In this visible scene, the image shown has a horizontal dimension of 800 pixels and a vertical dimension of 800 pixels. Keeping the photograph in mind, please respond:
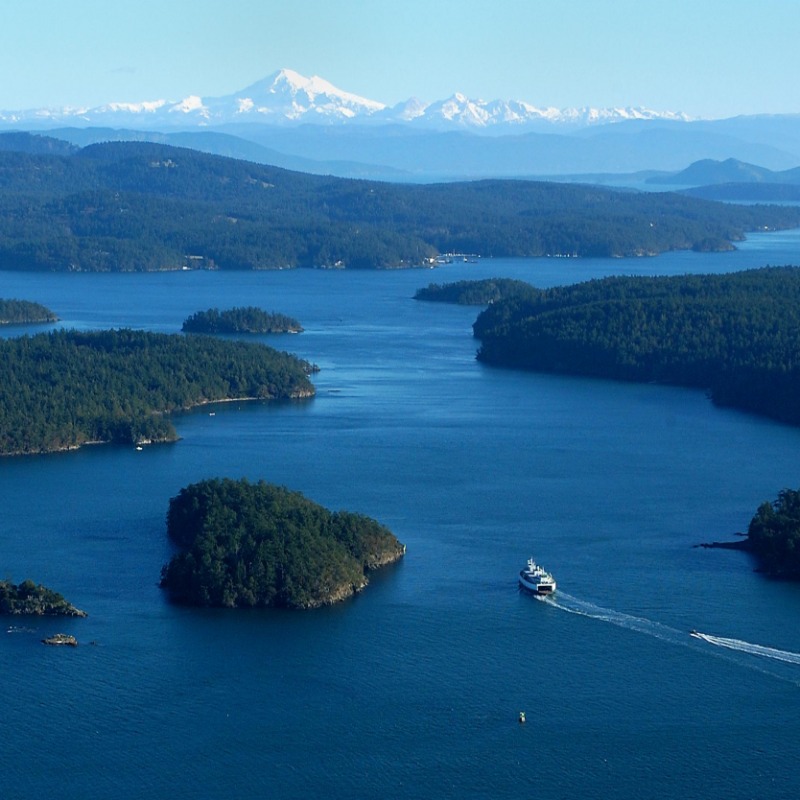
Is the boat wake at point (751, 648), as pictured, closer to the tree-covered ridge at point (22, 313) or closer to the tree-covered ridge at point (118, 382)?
the tree-covered ridge at point (118, 382)

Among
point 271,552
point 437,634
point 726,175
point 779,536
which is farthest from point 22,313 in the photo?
point 726,175

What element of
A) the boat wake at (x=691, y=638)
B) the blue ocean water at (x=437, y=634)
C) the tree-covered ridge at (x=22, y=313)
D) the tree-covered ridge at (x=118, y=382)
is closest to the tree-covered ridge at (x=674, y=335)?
the blue ocean water at (x=437, y=634)

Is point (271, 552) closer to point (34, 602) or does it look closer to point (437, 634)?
point (437, 634)

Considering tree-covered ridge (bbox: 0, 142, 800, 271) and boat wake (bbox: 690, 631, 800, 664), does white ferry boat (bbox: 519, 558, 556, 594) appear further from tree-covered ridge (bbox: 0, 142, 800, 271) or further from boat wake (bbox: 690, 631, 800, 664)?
tree-covered ridge (bbox: 0, 142, 800, 271)

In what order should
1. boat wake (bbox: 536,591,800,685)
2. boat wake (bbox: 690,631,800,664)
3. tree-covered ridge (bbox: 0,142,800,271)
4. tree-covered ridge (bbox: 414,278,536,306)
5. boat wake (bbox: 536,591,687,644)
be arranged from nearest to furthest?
boat wake (bbox: 536,591,800,685), boat wake (bbox: 690,631,800,664), boat wake (bbox: 536,591,687,644), tree-covered ridge (bbox: 414,278,536,306), tree-covered ridge (bbox: 0,142,800,271)

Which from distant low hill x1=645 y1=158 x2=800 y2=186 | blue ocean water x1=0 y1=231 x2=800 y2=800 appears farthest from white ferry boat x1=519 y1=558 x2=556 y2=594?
distant low hill x1=645 y1=158 x2=800 y2=186

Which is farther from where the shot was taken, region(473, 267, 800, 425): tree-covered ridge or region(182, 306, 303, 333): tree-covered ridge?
region(182, 306, 303, 333): tree-covered ridge
